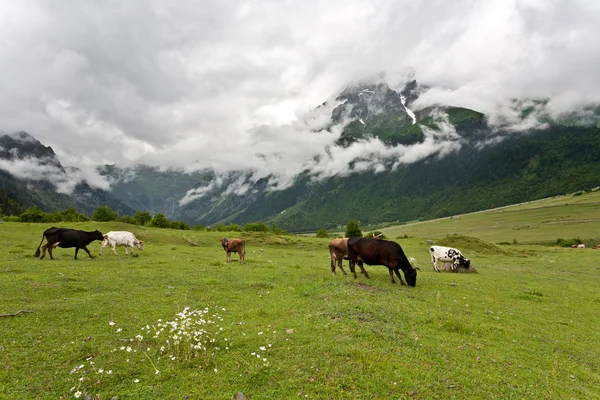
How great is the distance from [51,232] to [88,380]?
67.6 feet

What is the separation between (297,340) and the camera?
28.7ft

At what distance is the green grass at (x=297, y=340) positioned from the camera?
671 cm

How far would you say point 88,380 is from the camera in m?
6.57

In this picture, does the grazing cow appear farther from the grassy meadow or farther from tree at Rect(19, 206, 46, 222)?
tree at Rect(19, 206, 46, 222)

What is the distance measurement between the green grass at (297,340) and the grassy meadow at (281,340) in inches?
1.7

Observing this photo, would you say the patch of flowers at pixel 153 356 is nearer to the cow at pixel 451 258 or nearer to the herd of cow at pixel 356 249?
the herd of cow at pixel 356 249

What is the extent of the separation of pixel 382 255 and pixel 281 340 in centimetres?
1069

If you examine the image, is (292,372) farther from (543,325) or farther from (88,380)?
(543,325)

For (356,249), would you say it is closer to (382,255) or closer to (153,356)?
(382,255)

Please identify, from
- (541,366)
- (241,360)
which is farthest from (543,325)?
(241,360)

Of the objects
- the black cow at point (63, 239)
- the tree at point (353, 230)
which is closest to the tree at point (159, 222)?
the tree at point (353, 230)

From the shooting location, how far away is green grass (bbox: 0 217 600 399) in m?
6.71

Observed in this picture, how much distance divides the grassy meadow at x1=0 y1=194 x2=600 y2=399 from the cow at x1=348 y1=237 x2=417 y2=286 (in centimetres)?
113

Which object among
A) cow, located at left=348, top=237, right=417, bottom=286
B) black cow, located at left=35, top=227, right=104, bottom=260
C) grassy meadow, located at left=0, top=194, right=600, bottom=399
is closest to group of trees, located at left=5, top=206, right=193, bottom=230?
black cow, located at left=35, top=227, right=104, bottom=260
